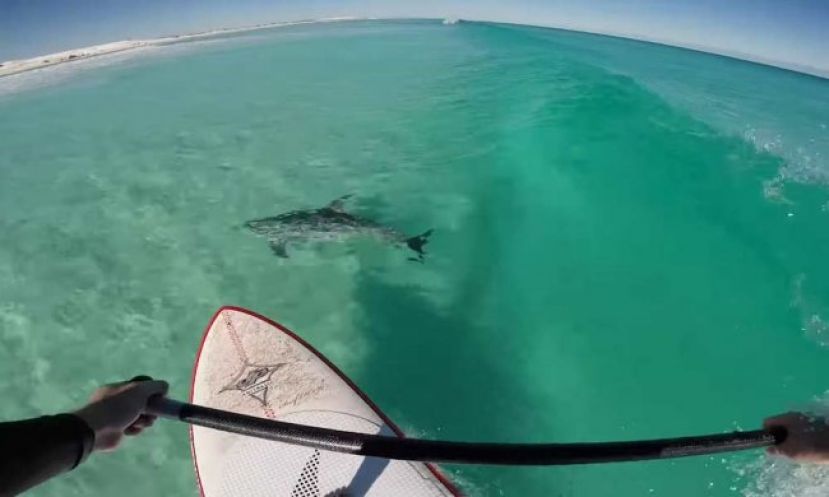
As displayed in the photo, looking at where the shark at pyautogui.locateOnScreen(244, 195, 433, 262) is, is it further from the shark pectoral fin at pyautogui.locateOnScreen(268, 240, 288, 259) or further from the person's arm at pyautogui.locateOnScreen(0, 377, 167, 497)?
the person's arm at pyautogui.locateOnScreen(0, 377, 167, 497)

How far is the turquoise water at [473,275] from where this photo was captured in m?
6.51

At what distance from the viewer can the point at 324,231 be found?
32.8 ft

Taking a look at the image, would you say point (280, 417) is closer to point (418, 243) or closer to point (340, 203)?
point (418, 243)

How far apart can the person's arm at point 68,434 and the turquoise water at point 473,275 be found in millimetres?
4275

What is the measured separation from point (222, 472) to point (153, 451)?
1699 millimetres

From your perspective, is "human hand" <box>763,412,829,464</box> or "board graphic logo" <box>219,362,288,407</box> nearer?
"human hand" <box>763,412,829,464</box>

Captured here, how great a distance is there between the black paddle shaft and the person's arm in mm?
97

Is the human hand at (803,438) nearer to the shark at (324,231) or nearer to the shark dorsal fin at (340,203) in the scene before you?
the shark at (324,231)

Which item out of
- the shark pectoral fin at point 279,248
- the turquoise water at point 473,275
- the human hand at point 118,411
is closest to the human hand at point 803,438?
the human hand at point 118,411

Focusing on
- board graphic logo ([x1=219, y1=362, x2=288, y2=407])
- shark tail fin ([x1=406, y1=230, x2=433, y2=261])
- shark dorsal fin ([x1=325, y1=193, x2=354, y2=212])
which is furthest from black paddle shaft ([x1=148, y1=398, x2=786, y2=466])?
shark dorsal fin ([x1=325, y1=193, x2=354, y2=212])

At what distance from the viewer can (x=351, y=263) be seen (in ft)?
31.0

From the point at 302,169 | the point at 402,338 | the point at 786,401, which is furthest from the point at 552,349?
the point at 302,169

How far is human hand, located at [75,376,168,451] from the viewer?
1.87 meters

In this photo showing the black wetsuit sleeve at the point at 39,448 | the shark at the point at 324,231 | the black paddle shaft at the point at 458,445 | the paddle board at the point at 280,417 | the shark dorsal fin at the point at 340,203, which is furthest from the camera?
the shark dorsal fin at the point at 340,203
